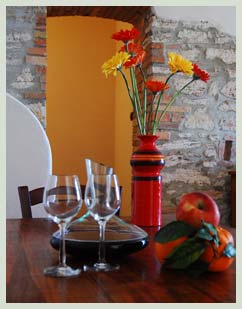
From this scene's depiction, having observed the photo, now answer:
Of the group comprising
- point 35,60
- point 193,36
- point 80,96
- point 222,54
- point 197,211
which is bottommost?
point 197,211

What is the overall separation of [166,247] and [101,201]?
0.17 metres

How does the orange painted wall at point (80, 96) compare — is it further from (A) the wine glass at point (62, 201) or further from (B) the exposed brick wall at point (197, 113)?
(A) the wine glass at point (62, 201)

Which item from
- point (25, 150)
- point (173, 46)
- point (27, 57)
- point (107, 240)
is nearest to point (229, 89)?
point (173, 46)

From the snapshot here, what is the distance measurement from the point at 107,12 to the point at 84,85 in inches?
69.1

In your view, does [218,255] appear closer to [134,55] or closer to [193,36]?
[134,55]

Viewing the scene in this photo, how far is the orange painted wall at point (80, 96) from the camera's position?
5301mm

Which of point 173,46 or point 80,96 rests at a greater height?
point 173,46

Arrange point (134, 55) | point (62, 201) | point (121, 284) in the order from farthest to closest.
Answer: point (134, 55)
point (62, 201)
point (121, 284)

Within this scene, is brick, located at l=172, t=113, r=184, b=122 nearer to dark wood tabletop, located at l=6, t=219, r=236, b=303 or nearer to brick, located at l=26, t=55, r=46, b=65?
brick, located at l=26, t=55, r=46, b=65

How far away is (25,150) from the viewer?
2.96 m

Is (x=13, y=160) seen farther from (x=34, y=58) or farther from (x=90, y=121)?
(x=90, y=121)

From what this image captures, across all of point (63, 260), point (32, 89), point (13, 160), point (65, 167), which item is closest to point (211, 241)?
point (63, 260)

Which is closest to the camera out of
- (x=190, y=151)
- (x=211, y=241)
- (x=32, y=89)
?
(x=211, y=241)

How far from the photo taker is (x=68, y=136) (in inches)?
210
